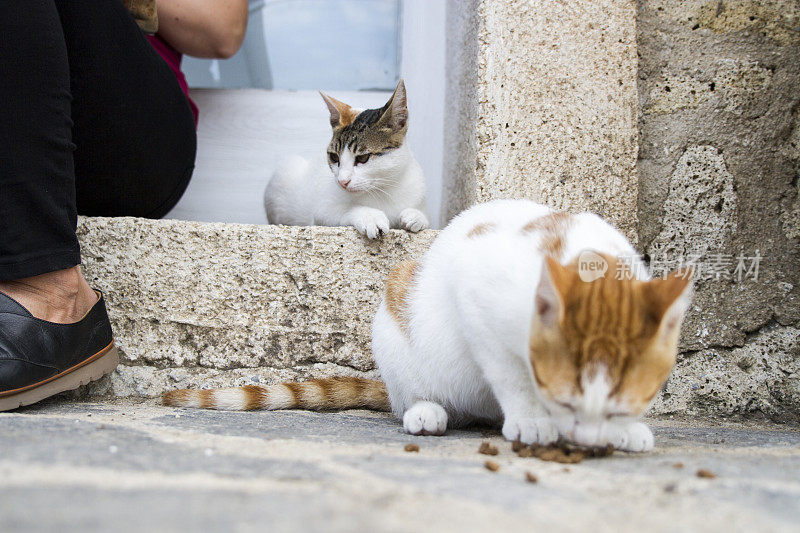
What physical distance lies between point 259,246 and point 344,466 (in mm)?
1137

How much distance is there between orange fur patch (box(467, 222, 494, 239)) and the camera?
1513 millimetres

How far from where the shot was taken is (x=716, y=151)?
202cm

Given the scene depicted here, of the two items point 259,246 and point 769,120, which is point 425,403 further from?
point 769,120

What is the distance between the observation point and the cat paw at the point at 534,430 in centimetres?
127

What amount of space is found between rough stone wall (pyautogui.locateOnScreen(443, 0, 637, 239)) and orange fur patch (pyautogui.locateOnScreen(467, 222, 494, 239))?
495 mm

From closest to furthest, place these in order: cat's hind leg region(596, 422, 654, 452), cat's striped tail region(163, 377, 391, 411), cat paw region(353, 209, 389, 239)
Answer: cat's hind leg region(596, 422, 654, 452), cat's striped tail region(163, 377, 391, 411), cat paw region(353, 209, 389, 239)

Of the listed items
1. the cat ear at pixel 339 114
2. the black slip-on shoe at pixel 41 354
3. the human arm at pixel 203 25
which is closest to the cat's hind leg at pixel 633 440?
the black slip-on shoe at pixel 41 354

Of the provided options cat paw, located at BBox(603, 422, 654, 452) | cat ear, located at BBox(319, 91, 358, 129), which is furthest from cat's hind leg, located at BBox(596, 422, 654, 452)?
cat ear, located at BBox(319, 91, 358, 129)

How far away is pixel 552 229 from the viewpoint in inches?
55.1

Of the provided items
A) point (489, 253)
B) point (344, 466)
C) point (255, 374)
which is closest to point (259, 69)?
point (255, 374)

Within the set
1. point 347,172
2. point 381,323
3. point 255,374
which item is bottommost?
point 255,374

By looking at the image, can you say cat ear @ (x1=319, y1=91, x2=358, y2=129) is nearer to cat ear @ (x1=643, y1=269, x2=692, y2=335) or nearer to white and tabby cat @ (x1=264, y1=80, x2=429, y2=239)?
white and tabby cat @ (x1=264, y1=80, x2=429, y2=239)

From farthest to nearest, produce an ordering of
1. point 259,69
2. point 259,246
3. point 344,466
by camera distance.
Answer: point 259,69 → point 259,246 → point 344,466

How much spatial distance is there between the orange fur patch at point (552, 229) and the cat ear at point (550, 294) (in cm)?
24
